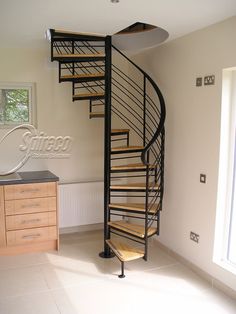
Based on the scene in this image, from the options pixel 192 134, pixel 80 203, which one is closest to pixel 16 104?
pixel 80 203

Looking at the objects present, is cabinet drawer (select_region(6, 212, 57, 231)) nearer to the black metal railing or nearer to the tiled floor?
the tiled floor

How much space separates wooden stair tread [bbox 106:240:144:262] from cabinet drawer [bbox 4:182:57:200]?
3.16 feet

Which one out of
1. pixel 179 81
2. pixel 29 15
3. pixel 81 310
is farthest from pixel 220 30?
pixel 81 310

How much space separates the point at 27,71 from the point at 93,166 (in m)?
1.60

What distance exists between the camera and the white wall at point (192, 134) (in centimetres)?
294

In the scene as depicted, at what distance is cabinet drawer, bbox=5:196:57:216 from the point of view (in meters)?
3.60

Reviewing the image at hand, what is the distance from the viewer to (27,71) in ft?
13.4

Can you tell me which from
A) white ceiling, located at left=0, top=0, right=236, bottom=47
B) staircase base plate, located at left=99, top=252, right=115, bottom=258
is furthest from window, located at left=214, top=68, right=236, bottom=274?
staircase base plate, located at left=99, top=252, right=115, bottom=258

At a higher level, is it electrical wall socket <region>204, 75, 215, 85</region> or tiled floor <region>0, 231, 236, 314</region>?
electrical wall socket <region>204, 75, 215, 85</region>

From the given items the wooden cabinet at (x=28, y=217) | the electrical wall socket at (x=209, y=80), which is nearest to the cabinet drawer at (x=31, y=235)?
the wooden cabinet at (x=28, y=217)

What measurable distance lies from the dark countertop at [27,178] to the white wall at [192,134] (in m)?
1.47

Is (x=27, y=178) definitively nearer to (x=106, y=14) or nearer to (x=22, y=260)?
(x=22, y=260)

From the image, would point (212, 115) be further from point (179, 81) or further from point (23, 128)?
point (23, 128)

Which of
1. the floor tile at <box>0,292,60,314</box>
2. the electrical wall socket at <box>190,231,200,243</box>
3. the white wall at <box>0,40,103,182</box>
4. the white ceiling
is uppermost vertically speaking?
the white ceiling
